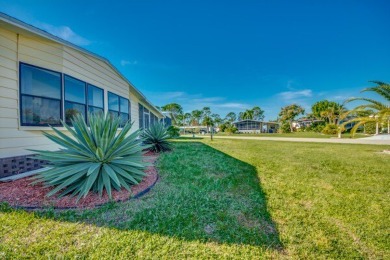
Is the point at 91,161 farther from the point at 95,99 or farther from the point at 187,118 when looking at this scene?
the point at 187,118

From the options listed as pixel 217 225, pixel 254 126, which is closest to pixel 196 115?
pixel 254 126

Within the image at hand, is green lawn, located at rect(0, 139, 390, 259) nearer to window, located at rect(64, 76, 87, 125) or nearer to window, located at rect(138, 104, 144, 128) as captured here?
window, located at rect(64, 76, 87, 125)

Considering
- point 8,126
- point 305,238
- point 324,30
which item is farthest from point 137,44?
point 305,238

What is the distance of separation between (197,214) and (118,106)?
8186mm

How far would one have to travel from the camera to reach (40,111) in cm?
503

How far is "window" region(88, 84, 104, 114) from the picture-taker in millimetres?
7086

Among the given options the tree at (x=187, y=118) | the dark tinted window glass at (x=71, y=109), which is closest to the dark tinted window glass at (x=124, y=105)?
the dark tinted window glass at (x=71, y=109)

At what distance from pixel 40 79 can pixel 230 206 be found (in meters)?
5.99

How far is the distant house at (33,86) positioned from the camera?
165 inches

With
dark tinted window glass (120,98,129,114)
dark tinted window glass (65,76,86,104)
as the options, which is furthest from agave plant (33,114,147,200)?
dark tinted window glass (120,98,129,114)

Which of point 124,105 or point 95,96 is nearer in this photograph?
point 95,96

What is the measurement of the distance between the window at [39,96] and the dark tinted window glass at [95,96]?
1.54 m

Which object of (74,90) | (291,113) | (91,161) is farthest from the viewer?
(291,113)

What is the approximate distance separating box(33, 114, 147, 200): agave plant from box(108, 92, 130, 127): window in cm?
482
